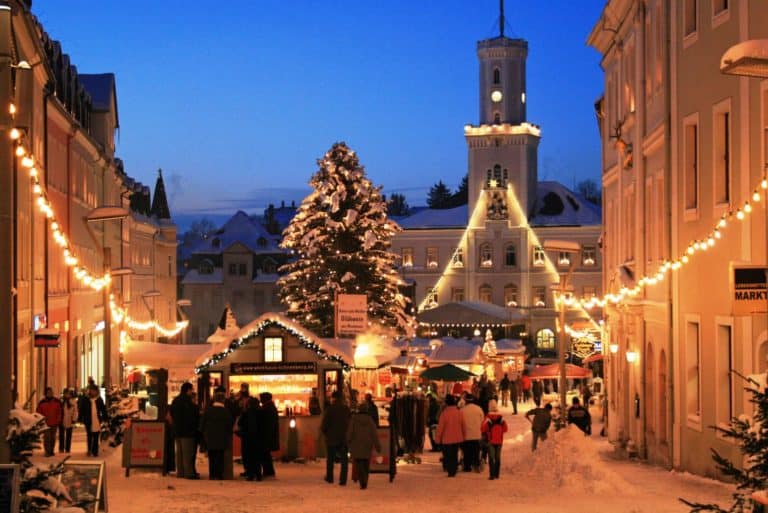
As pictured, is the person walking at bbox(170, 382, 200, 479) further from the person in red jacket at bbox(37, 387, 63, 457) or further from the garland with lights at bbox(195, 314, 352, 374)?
the garland with lights at bbox(195, 314, 352, 374)

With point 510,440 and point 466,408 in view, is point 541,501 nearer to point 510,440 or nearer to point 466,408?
point 466,408

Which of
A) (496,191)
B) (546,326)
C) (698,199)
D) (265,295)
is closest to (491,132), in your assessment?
(496,191)

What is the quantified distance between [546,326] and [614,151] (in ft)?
214

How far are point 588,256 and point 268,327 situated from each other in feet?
248

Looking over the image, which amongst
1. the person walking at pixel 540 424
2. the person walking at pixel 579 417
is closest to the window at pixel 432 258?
the person walking at pixel 579 417

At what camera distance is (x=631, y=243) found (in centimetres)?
3459

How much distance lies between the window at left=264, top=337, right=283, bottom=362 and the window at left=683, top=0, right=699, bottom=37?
11.3m

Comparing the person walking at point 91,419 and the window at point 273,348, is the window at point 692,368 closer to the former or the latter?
the window at point 273,348

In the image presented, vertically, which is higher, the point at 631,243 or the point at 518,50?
the point at 518,50

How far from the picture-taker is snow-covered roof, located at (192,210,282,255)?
117m

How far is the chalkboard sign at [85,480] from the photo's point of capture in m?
14.1

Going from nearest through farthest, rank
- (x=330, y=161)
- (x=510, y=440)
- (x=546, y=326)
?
(x=510, y=440) → (x=330, y=161) → (x=546, y=326)

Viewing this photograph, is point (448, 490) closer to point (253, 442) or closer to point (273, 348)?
point (253, 442)

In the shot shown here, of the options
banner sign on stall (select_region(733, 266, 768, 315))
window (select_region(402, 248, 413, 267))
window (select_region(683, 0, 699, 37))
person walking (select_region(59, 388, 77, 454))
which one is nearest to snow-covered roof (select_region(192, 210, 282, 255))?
window (select_region(402, 248, 413, 267))
